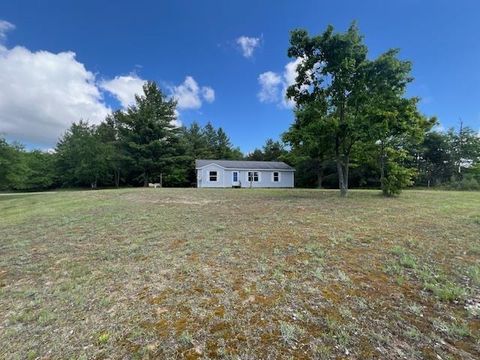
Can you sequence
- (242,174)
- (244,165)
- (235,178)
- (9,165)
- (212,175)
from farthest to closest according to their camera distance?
(244,165)
(242,174)
(235,178)
(212,175)
(9,165)

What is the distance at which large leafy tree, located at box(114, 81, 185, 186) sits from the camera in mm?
30297

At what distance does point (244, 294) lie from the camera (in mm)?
2996

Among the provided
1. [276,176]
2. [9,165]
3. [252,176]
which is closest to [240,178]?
[252,176]

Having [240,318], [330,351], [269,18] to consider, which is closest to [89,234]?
[240,318]

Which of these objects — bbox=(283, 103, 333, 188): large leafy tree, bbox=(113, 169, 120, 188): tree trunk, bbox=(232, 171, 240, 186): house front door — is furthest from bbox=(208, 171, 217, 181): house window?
bbox=(113, 169, 120, 188): tree trunk

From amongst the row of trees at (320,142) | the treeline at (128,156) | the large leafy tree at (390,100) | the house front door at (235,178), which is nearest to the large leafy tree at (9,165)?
the row of trees at (320,142)

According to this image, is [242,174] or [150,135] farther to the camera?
[150,135]

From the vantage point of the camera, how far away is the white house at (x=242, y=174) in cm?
2739

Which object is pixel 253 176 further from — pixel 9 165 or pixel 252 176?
pixel 9 165

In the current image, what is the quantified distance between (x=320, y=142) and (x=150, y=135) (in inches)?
935

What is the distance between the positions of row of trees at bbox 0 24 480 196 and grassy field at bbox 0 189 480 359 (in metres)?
7.66

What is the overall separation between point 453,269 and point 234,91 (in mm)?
22672

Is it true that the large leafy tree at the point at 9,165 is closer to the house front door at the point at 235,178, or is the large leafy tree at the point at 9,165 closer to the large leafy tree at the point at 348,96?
the house front door at the point at 235,178

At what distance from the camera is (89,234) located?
19.6 feet
